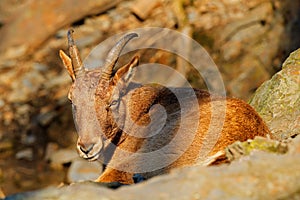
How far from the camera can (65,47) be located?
16438 millimetres

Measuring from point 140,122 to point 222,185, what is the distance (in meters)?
4.03

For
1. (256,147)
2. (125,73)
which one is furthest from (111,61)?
(256,147)

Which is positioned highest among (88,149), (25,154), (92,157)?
(88,149)

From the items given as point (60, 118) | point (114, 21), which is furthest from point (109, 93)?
point (114, 21)

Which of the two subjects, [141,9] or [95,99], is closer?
[95,99]

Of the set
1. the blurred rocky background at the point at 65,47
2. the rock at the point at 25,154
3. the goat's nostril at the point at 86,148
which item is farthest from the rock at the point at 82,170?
the goat's nostril at the point at 86,148

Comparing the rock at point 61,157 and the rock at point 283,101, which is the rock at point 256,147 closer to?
the rock at point 283,101

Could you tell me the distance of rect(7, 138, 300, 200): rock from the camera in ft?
15.4

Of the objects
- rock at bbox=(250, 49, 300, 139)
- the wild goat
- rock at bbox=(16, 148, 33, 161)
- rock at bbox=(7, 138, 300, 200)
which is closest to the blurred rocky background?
rock at bbox=(16, 148, 33, 161)

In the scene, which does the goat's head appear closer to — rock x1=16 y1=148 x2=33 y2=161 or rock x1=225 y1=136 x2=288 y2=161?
rock x1=225 y1=136 x2=288 y2=161

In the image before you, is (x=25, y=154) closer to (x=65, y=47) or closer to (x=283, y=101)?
(x=65, y=47)

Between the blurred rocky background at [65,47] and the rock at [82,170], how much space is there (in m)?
0.04

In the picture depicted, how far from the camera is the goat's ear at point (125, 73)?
340 inches

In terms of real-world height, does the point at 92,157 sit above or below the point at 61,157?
above
